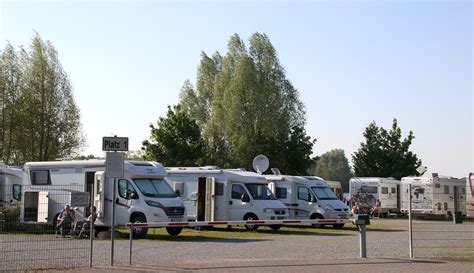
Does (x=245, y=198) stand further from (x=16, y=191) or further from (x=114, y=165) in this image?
(x=114, y=165)

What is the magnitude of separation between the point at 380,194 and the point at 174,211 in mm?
26003

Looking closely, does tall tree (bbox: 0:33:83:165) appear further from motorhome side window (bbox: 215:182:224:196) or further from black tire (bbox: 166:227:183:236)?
black tire (bbox: 166:227:183:236)

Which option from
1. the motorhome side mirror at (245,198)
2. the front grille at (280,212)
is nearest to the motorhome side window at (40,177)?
the motorhome side mirror at (245,198)

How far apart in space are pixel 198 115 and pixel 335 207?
114ft

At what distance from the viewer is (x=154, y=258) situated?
16.3 meters

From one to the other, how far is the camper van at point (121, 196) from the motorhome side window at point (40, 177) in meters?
0.41

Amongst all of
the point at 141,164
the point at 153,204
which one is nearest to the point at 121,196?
the point at 153,204

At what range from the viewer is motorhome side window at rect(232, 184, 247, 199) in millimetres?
27703

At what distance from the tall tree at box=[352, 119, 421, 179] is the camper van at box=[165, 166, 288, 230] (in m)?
37.0

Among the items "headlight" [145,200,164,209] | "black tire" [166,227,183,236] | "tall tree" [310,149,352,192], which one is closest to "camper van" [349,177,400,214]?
"black tire" [166,227,183,236]

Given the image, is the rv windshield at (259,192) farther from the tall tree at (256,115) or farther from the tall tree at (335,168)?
the tall tree at (335,168)

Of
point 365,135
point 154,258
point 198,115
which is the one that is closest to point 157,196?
point 154,258

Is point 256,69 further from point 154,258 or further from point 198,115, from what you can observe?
point 154,258

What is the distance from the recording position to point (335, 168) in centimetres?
17162
